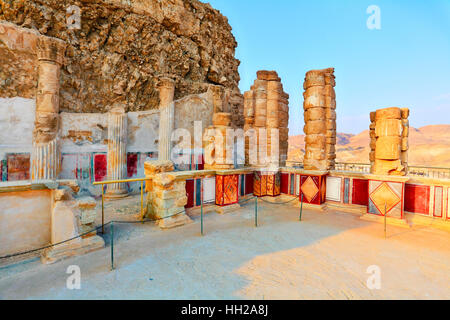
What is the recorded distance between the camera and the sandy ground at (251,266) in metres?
3.05

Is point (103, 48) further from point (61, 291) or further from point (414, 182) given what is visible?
point (414, 182)

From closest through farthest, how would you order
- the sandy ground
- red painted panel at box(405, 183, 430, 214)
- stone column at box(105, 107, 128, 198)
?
1. the sandy ground
2. red painted panel at box(405, 183, 430, 214)
3. stone column at box(105, 107, 128, 198)

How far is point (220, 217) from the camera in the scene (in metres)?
6.54

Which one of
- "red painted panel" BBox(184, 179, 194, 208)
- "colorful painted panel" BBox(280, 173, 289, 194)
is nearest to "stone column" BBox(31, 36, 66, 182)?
"red painted panel" BBox(184, 179, 194, 208)

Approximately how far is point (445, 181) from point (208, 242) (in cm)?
632

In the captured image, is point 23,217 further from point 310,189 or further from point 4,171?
point 310,189

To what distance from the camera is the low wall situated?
3.78 metres

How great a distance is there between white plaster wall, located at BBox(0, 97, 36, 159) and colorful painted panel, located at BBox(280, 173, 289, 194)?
896 cm

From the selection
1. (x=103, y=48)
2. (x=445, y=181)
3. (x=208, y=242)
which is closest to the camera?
(x=208, y=242)

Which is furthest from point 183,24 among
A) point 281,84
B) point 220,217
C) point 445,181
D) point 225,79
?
point 445,181

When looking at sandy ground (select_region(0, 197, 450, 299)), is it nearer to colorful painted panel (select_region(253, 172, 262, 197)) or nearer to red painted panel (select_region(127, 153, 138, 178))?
colorful painted panel (select_region(253, 172, 262, 197))

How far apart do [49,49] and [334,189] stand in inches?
426

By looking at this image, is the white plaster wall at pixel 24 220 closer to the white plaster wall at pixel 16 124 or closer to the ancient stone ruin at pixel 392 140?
the white plaster wall at pixel 16 124
